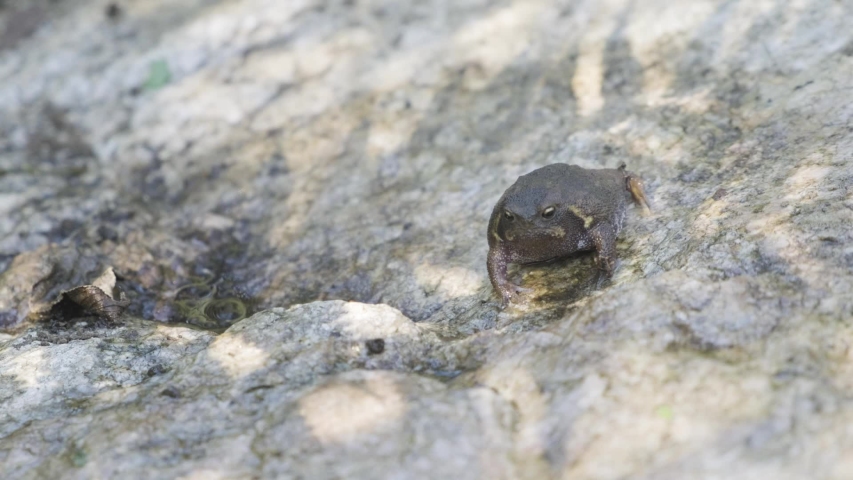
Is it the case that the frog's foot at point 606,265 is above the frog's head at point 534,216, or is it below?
below

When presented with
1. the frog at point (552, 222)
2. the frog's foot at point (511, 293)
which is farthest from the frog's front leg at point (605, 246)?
the frog's foot at point (511, 293)

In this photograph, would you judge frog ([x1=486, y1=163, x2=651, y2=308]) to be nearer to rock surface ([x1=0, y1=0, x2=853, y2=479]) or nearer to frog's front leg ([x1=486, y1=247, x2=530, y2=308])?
frog's front leg ([x1=486, y1=247, x2=530, y2=308])

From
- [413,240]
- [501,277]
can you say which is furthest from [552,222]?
[413,240]

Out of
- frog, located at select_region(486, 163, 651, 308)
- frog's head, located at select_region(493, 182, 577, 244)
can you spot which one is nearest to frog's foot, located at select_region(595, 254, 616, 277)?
frog, located at select_region(486, 163, 651, 308)

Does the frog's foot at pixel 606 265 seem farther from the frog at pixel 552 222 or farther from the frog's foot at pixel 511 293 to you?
the frog's foot at pixel 511 293

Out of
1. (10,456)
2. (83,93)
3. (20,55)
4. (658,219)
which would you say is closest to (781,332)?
(658,219)

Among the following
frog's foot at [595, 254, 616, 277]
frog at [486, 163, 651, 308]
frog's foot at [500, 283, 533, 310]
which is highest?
frog at [486, 163, 651, 308]
